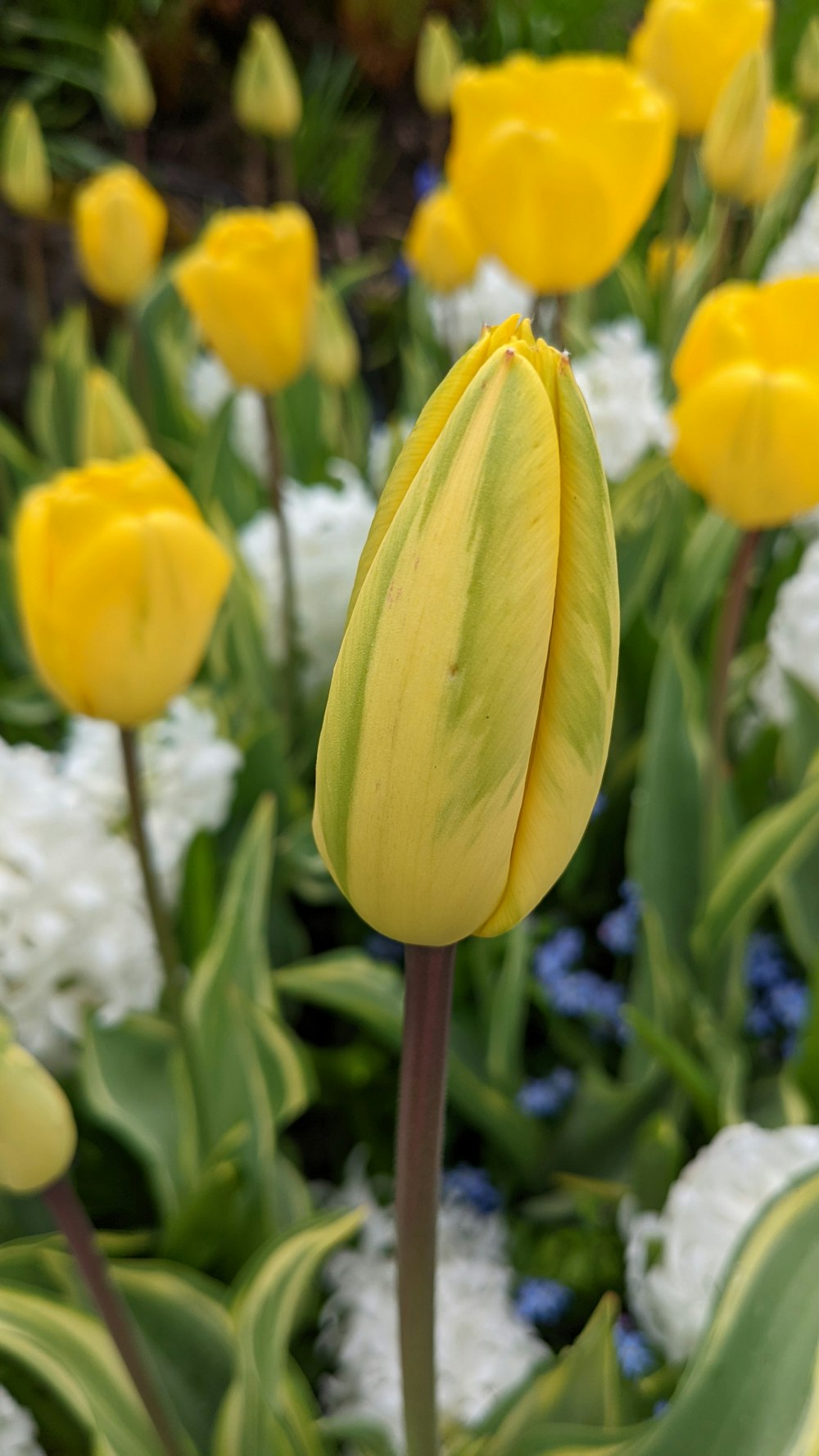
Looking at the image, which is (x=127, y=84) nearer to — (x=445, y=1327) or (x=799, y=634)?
(x=799, y=634)

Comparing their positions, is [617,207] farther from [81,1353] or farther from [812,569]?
[81,1353]

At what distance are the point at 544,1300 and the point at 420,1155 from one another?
357 mm

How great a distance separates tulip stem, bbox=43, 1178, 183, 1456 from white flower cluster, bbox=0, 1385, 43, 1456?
0.08 meters

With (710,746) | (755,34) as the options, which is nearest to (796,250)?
(755,34)

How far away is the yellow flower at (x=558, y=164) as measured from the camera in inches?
26.8

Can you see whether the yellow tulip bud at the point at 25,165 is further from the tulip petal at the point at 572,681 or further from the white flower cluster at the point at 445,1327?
the tulip petal at the point at 572,681

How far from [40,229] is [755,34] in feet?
3.89

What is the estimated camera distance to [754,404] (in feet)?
1.67

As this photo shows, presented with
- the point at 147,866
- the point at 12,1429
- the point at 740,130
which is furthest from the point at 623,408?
the point at 12,1429

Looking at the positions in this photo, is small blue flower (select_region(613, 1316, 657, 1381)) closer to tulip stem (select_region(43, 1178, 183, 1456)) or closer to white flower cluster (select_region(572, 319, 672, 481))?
tulip stem (select_region(43, 1178, 183, 1456))

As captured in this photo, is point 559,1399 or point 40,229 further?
point 40,229

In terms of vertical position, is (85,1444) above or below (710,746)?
below

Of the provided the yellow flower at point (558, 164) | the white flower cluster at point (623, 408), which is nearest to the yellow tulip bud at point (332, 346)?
the white flower cluster at point (623, 408)

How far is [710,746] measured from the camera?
27.1 inches
